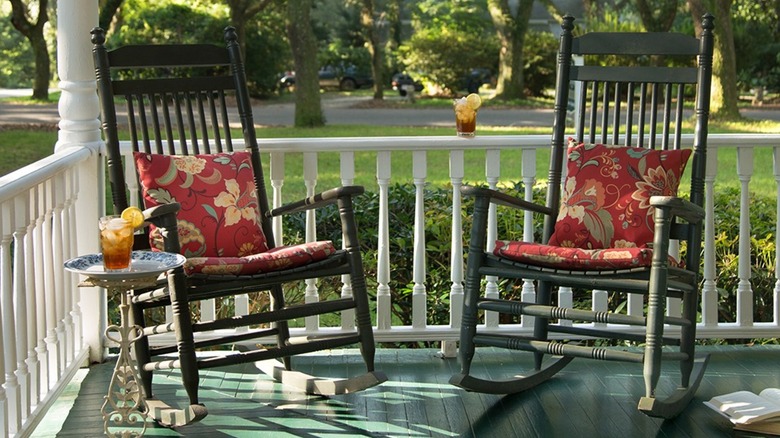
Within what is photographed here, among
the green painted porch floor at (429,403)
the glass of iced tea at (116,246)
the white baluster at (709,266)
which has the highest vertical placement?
the glass of iced tea at (116,246)

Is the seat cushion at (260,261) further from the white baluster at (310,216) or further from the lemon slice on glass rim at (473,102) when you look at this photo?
the lemon slice on glass rim at (473,102)

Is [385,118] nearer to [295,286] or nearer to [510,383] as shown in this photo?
[295,286]

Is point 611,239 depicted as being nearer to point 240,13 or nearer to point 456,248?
point 456,248

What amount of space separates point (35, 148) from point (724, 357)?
11.9 meters

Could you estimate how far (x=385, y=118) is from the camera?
1666cm

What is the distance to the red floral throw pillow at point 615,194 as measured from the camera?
3.69 m

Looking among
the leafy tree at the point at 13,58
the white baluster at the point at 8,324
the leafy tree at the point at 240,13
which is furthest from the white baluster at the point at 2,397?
the leafy tree at the point at 13,58

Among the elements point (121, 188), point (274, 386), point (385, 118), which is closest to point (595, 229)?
point (274, 386)

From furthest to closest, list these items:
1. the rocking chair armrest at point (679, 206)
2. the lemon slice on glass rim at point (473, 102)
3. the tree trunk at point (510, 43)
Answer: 1. the tree trunk at point (510, 43)
2. the lemon slice on glass rim at point (473, 102)
3. the rocking chair armrest at point (679, 206)

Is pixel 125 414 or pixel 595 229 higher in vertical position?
pixel 595 229

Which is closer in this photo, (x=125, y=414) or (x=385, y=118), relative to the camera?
(x=125, y=414)

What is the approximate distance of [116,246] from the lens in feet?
9.70

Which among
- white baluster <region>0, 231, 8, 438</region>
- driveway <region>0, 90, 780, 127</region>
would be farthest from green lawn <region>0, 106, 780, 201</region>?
white baluster <region>0, 231, 8, 438</region>

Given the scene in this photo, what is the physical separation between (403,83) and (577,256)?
16149 mm
